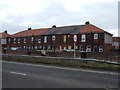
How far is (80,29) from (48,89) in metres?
45.6

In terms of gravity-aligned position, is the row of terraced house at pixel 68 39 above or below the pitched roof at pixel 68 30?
below

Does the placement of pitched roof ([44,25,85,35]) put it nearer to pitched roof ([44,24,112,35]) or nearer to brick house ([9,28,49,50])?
pitched roof ([44,24,112,35])

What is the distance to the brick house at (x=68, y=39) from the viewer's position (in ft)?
153

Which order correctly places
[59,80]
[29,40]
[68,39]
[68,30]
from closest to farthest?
[59,80] < [68,39] < [68,30] < [29,40]

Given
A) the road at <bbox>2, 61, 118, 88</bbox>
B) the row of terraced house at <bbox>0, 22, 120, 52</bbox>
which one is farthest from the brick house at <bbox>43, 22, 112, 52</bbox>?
the road at <bbox>2, 61, 118, 88</bbox>

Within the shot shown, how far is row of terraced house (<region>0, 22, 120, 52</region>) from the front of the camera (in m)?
46.5

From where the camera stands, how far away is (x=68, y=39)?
5131cm

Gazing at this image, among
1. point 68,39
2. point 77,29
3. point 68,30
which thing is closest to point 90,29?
point 77,29

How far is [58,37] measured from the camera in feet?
175

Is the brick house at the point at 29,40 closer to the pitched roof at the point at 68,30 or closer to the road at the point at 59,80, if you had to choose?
the pitched roof at the point at 68,30

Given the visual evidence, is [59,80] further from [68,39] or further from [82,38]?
[68,39]

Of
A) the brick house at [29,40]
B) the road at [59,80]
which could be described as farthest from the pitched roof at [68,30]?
the road at [59,80]

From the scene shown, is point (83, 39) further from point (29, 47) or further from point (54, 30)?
point (29, 47)

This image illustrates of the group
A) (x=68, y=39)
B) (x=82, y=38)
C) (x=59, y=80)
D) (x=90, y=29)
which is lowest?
(x=59, y=80)
